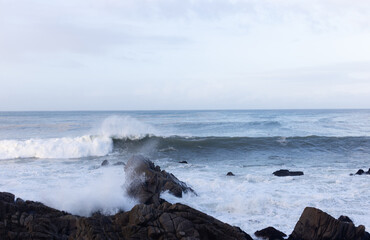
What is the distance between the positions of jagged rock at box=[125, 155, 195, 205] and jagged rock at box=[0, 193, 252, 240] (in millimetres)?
2887

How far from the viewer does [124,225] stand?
21.7 feet

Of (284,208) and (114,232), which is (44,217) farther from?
(284,208)

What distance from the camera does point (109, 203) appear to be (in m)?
9.24

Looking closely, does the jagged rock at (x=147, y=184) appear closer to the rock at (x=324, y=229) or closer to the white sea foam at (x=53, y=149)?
the rock at (x=324, y=229)

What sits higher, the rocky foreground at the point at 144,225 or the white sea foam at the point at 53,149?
the rocky foreground at the point at 144,225

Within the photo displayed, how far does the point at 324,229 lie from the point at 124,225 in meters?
4.31

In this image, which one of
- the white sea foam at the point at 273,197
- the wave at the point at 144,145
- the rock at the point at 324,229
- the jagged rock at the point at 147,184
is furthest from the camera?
the wave at the point at 144,145

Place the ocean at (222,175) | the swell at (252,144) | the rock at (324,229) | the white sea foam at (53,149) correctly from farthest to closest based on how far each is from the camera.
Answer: the swell at (252,144), the white sea foam at (53,149), the ocean at (222,175), the rock at (324,229)

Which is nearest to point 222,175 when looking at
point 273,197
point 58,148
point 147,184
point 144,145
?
point 273,197

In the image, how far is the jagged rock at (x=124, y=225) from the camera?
20.5ft

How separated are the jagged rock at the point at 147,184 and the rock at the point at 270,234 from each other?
3109 mm

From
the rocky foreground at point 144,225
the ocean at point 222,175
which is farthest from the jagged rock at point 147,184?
the rocky foreground at point 144,225

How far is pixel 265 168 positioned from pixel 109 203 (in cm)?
1061

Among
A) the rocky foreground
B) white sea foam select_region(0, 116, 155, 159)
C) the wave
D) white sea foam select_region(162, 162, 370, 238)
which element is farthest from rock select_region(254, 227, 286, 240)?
white sea foam select_region(0, 116, 155, 159)
